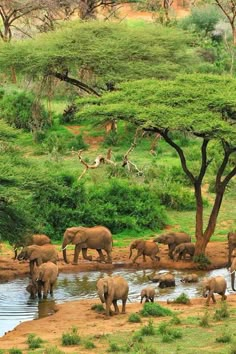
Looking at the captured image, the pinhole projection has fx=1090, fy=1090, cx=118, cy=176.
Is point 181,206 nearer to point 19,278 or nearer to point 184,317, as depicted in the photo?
point 19,278

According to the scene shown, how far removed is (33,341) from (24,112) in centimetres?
2222

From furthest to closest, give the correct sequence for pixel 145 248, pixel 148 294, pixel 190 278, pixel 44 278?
1. pixel 145 248
2. pixel 190 278
3. pixel 44 278
4. pixel 148 294

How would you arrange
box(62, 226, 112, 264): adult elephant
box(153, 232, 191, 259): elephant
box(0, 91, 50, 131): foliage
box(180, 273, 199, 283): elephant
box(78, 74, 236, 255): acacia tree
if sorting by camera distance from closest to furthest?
box(180, 273, 199, 283): elephant < box(78, 74, 236, 255): acacia tree < box(62, 226, 112, 264): adult elephant < box(153, 232, 191, 259): elephant < box(0, 91, 50, 131): foliage

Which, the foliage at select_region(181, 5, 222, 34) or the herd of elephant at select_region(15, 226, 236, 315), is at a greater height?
the foliage at select_region(181, 5, 222, 34)

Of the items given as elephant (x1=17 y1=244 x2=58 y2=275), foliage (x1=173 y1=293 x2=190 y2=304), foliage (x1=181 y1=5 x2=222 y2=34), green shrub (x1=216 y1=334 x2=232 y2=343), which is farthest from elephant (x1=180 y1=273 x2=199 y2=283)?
foliage (x1=181 y1=5 x2=222 y2=34)

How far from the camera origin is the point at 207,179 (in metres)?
32.8

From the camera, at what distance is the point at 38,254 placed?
22719 mm

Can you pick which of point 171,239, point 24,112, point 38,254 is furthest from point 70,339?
point 24,112

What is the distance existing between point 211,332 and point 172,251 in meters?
7.69

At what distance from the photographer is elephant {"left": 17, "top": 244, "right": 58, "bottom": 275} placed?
2270 centimetres

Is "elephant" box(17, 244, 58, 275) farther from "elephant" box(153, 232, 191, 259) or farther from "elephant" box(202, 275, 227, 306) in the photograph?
"elephant" box(202, 275, 227, 306)

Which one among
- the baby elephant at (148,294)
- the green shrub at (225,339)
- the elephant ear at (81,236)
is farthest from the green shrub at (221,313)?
the elephant ear at (81,236)

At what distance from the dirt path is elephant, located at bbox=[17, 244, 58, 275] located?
0.72 meters

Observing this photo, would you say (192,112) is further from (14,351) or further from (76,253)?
(14,351)
